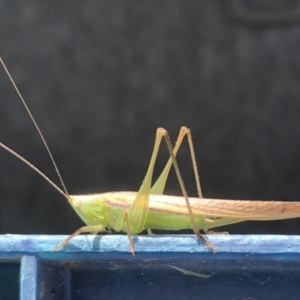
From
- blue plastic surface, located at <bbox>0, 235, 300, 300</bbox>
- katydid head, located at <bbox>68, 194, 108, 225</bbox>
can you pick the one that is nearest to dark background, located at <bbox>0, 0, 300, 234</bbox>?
katydid head, located at <bbox>68, 194, 108, 225</bbox>

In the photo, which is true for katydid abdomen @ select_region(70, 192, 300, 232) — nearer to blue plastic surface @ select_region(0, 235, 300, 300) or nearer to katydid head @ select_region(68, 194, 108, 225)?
katydid head @ select_region(68, 194, 108, 225)

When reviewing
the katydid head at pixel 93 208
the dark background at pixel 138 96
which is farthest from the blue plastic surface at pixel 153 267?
the dark background at pixel 138 96

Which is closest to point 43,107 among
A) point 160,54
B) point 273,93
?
point 160,54

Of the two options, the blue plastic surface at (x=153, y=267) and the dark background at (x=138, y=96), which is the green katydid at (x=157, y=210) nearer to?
the blue plastic surface at (x=153, y=267)

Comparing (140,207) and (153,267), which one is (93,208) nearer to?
(140,207)

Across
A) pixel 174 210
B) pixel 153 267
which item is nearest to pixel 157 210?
pixel 174 210

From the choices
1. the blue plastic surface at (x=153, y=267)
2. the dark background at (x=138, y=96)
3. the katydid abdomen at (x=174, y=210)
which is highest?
the dark background at (x=138, y=96)
